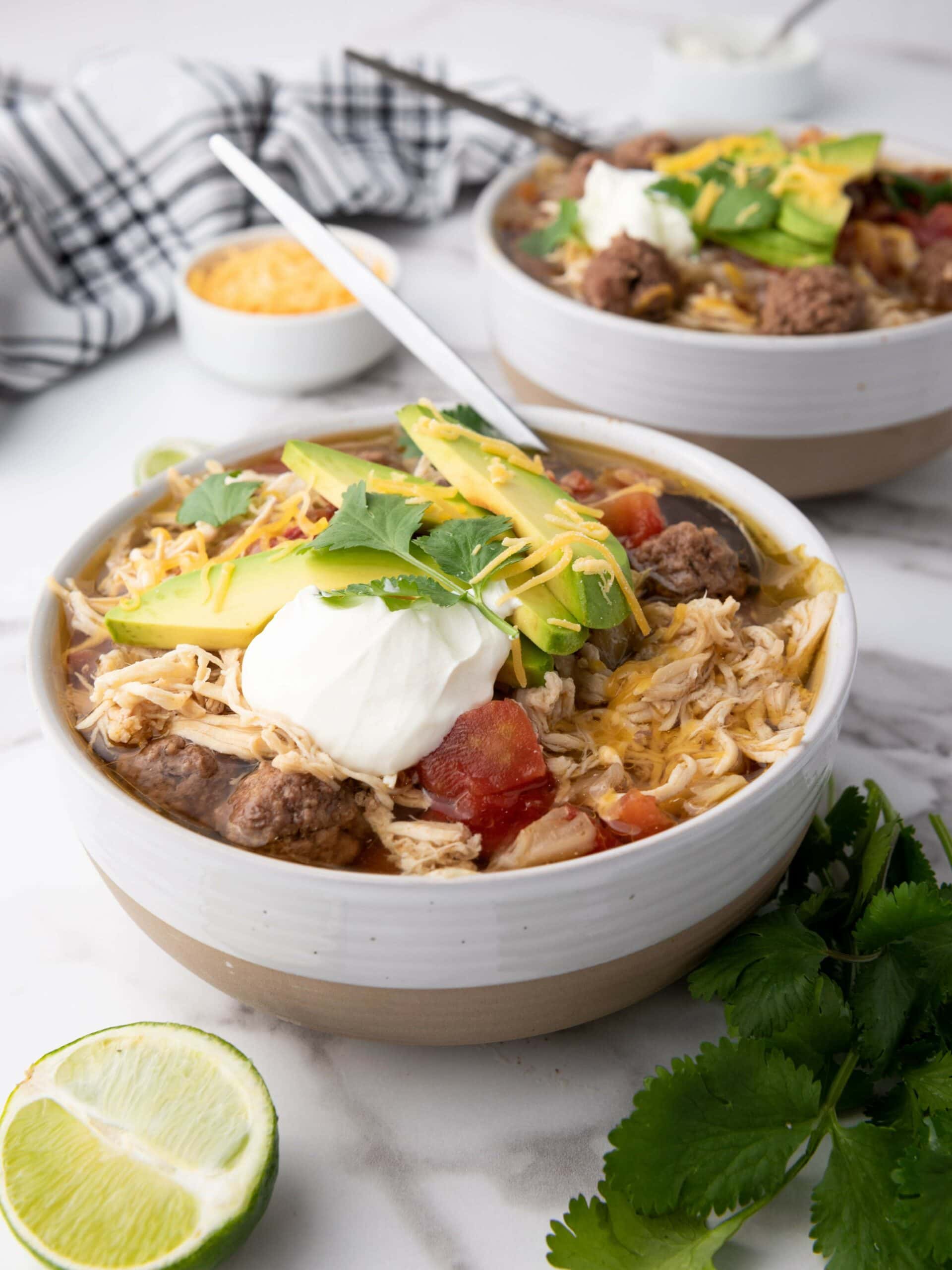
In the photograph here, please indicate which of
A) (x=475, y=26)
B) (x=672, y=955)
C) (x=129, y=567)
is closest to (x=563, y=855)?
(x=672, y=955)

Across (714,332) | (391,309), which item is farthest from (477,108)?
(391,309)

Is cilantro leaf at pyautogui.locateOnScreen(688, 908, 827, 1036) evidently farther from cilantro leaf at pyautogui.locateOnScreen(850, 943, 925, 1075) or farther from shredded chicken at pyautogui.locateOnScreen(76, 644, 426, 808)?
shredded chicken at pyautogui.locateOnScreen(76, 644, 426, 808)

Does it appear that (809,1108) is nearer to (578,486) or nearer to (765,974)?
(765,974)

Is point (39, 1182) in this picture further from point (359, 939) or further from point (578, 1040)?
point (578, 1040)

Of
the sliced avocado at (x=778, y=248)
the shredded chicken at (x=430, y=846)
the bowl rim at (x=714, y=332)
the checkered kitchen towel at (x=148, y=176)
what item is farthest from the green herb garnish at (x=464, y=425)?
the checkered kitchen towel at (x=148, y=176)

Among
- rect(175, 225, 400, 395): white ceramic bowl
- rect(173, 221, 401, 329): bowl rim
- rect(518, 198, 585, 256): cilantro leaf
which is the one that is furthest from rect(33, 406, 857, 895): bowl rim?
rect(175, 225, 400, 395): white ceramic bowl
